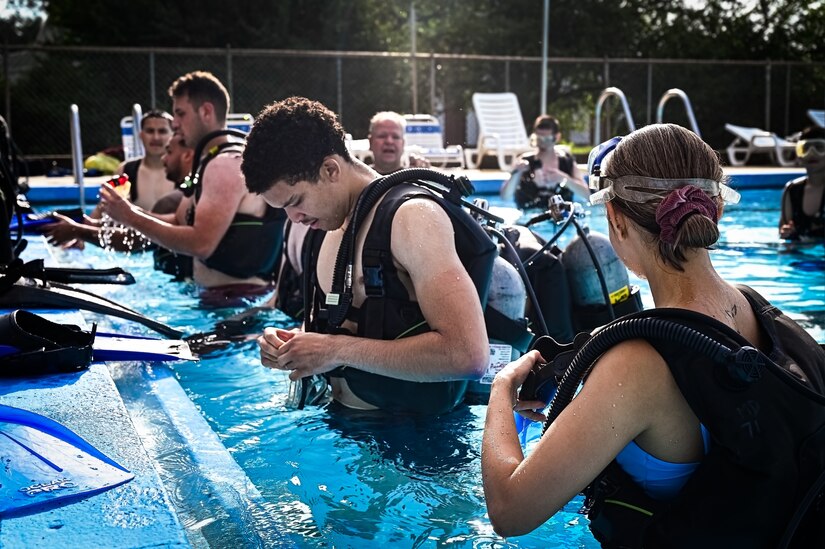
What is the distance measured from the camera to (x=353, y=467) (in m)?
3.22

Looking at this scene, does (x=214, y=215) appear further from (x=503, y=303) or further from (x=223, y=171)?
(x=503, y=303)

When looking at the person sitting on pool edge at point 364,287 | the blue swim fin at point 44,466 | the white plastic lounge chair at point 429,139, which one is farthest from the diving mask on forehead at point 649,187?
the white plastic lounge chair at point 429,139

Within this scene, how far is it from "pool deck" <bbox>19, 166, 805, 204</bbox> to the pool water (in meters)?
6.15

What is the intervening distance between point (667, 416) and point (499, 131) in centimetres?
1597

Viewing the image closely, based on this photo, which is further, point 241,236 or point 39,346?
point 241,236

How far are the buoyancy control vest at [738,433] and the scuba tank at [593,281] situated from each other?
8.26ft

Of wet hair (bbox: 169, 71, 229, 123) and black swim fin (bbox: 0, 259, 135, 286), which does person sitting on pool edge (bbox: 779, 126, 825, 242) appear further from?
black swim fin (bbox: 0, 259, 135, 286)

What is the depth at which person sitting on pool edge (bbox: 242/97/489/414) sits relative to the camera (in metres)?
2.75

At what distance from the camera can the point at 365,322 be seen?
298cm

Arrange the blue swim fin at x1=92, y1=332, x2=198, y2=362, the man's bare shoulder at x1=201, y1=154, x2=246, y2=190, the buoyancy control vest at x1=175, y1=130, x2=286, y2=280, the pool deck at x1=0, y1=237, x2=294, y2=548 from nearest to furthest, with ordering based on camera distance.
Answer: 1. the pool deck at x1=0, y1=237, x2=294, y2=548
2. the blue swim fin at x1=92, y1=332, x2=198, y2=362
3. the man's bare shoulder at x1=201, y1=154, x2=246, y2=190
4. the buoyancy control vest at x1=175, y1=130, x2=286, y2=280

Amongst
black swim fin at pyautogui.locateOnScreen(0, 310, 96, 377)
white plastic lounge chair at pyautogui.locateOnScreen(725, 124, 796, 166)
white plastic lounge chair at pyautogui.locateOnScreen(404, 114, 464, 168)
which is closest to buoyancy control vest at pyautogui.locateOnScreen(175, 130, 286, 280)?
black swim fin at pyautogui.locateOnScreen(0, 310, 96, 377)

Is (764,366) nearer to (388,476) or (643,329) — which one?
(643,329)

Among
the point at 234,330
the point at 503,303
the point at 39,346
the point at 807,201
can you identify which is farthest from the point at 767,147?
the point at 39,346

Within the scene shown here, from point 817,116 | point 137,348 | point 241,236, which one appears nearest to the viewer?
point 137,348
